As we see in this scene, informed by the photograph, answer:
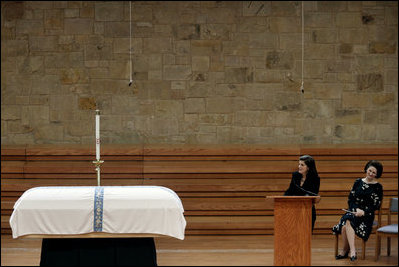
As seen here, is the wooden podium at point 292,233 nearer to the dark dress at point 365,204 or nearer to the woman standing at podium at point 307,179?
the woman standing at podium at point 307,179

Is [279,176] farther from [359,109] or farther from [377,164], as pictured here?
[377,164]

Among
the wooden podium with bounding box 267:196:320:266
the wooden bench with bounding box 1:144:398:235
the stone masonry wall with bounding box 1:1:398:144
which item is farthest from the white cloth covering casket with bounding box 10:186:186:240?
the stone masonry wall with bounding box 1:1:398:144

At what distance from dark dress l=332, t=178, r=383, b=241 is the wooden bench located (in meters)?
1.63

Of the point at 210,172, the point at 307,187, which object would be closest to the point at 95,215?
the point at 307,187

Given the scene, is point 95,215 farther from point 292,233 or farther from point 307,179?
point 307,179

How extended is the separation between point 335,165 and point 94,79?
10.8ft

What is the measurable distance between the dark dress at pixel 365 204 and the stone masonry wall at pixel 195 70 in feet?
7.21

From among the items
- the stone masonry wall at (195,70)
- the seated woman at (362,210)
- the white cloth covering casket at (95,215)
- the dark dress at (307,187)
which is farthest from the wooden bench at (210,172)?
the white cloth covering casket at (95,215)

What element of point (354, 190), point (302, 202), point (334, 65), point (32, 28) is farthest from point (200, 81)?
point (302, 202)

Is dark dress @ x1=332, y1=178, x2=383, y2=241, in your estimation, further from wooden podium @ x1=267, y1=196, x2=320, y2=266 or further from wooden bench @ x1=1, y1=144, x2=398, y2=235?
wooden bench @ x1=1, y1=144, x2=398, y2=235

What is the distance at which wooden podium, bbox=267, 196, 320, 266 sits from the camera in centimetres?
540

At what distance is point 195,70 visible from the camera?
8.54 meters

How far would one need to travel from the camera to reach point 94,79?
854 cm

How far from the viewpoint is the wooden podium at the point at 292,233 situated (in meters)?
5.40
